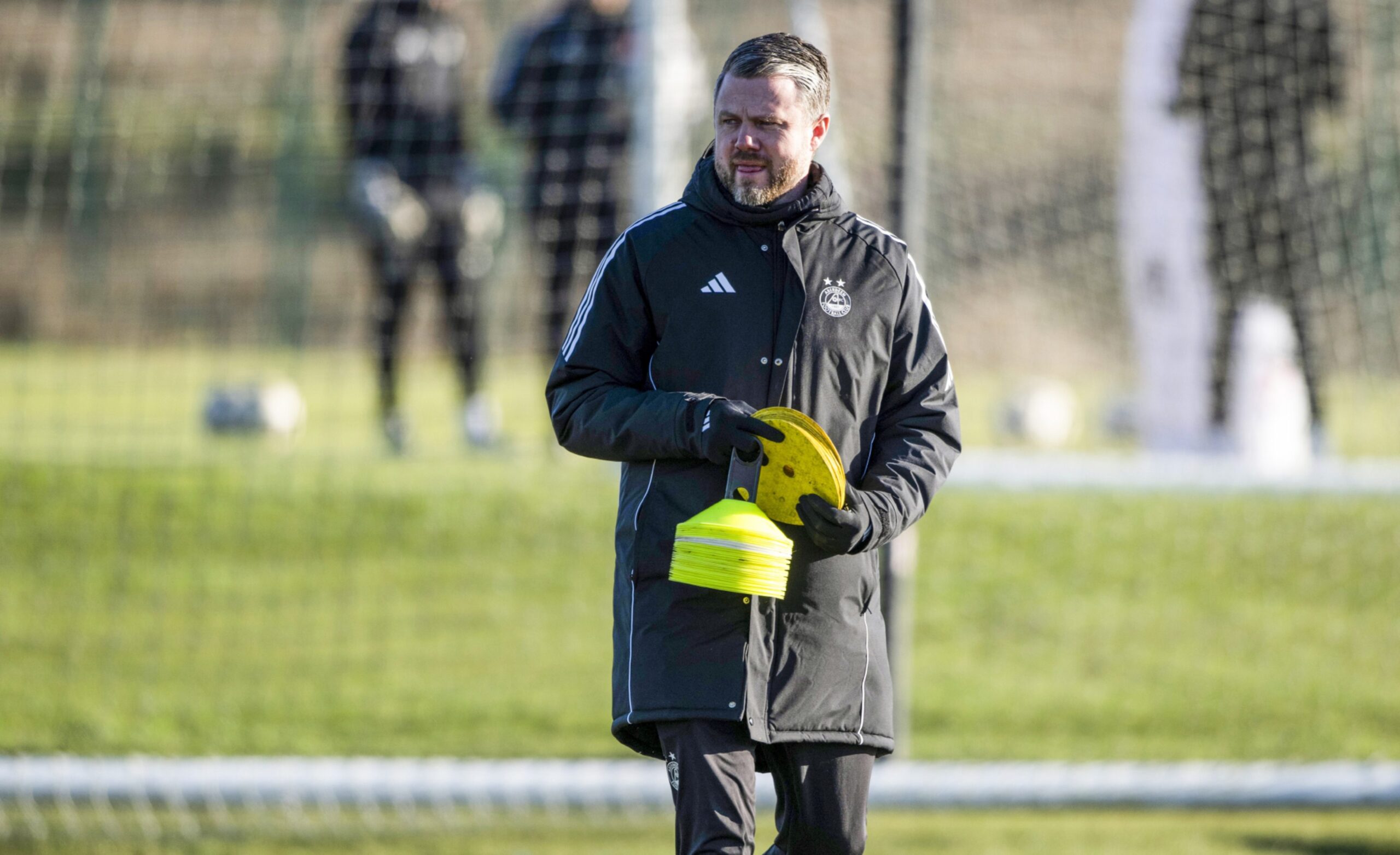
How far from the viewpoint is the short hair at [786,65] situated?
8.64ft

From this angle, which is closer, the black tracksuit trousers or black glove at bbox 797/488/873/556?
black glove at bbox 797/488/873/556

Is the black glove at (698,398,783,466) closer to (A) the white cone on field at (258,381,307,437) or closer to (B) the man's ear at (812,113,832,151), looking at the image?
(B) the man's ear at (812,113,832,151)

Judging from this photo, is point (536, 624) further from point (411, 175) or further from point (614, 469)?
point (411, 175)

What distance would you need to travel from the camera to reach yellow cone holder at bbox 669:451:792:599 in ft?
7.93

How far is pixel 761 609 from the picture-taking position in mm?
2678

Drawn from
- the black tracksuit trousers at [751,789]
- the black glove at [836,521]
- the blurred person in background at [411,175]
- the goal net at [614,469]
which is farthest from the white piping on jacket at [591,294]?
the blurred person in background at [411,175]

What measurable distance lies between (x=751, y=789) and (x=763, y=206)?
1.00 m

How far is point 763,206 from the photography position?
2707 mm

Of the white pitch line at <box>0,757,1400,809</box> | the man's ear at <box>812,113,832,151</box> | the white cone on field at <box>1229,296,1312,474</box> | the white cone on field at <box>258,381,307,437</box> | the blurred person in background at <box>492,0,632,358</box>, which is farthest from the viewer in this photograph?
the white cone on field at <box>258,381,307,437</box>

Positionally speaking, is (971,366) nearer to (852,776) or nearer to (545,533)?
(545,533)

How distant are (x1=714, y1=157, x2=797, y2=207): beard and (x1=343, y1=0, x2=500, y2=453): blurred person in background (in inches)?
198

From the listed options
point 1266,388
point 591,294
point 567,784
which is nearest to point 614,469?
point 567,784

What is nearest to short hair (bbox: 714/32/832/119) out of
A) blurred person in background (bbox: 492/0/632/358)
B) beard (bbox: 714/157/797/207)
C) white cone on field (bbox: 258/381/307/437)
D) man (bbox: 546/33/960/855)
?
man (bbox: 546/33/960/855)

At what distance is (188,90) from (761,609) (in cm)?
812
